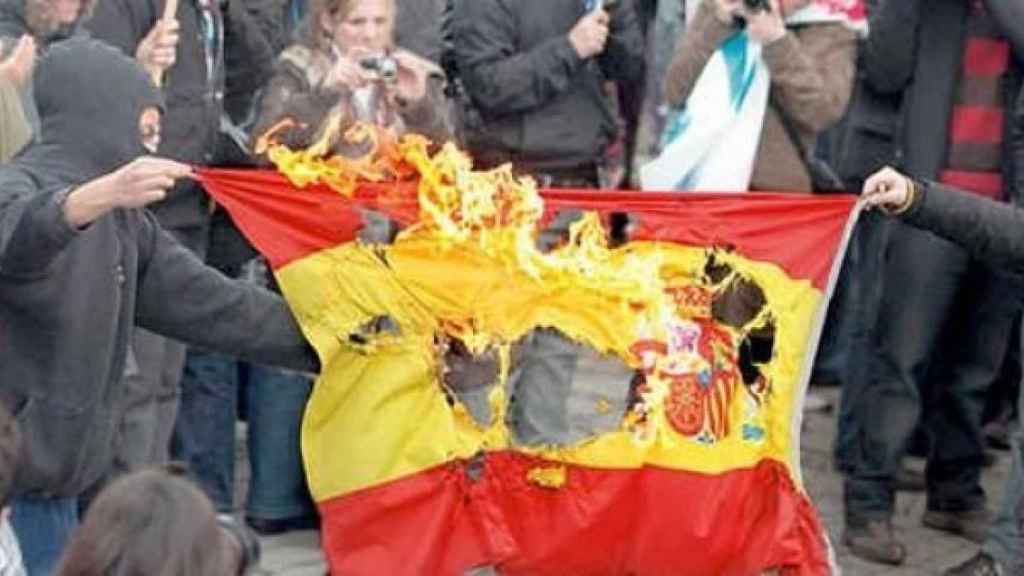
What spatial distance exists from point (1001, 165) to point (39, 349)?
11.7 feet

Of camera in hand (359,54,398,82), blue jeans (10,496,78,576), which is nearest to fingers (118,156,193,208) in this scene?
blue jeans (10,496,78,576)

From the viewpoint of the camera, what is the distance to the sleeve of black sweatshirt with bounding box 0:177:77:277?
217 inches

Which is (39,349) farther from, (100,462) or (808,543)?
(808,543)

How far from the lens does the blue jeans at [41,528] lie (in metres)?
5.84

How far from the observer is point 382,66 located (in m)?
7.62

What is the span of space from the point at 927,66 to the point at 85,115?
3222mm

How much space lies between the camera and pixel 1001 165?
8.02 m

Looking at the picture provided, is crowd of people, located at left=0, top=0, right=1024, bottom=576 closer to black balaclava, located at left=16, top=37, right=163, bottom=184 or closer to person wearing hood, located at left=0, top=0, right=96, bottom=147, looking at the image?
person wearing hood, located at left=0, top=0, right=96, bottom=147

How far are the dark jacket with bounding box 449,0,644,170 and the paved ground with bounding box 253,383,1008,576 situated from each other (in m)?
1.53

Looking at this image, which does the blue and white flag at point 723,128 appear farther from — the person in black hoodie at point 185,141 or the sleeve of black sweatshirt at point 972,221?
the person in black hoodie at point 185,141

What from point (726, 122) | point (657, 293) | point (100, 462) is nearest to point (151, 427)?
point (100, 462)

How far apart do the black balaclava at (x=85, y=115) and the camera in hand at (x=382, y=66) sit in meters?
1.69

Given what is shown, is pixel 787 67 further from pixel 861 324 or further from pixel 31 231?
pixel 31 231

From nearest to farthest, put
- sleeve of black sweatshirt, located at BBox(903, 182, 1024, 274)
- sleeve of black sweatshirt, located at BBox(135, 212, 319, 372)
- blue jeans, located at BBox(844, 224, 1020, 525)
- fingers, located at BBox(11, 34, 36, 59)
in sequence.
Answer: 1. sleeve of black sweatshirt, located at BBox(135, 212, 319, 372)
2. sleeve of black sweatshirt, located at BBox(903, 182, 1024, 274)
3. fingers, located at BBox(11, 34, 36, 59)
4. blue jeans, located at BBox(844, 224, 1020, 525)
